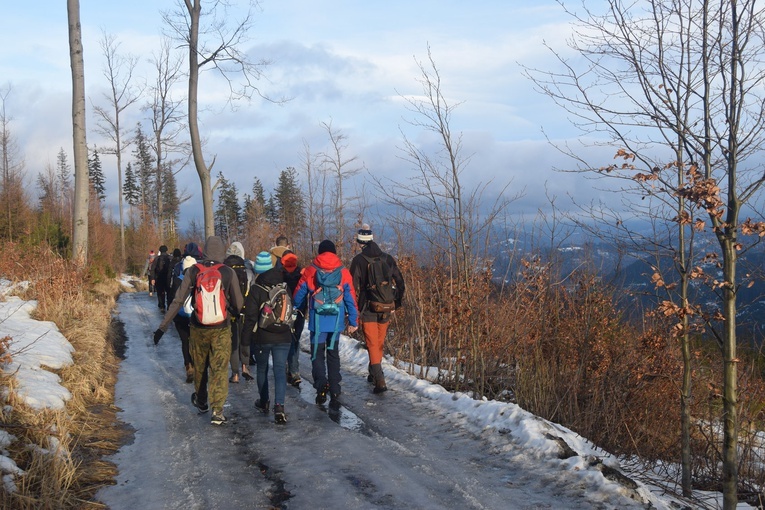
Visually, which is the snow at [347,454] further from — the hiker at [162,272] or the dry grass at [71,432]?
the hiker at [162,272]

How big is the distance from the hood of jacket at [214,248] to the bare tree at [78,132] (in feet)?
29.9

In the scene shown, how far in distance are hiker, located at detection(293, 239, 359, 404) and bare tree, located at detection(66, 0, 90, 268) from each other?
9493 millimetres

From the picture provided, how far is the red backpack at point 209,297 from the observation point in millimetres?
6672

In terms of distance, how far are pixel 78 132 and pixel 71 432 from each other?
10.6 metres

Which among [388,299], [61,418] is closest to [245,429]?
[61,418]

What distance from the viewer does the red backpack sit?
6.67 m

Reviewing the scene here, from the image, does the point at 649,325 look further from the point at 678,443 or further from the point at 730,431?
the point at 730,431

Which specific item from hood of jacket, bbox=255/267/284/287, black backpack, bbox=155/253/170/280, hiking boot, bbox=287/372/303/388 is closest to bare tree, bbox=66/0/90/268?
black backpack, bbox=155/253/170/280

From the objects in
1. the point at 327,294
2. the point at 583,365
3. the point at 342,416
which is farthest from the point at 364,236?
the point at 583,365

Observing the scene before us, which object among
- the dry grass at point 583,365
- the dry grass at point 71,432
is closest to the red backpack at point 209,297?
the dry grass at point 71,432

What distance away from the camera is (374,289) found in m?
8.08

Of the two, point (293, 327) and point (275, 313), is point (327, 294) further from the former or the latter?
point (293, 327)

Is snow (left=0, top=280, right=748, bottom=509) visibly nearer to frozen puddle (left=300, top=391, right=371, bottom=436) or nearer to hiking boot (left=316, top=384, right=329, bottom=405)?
frozen puddle (left=300, top=391, right=371, bottom=436)

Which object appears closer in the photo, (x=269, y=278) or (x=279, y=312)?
(x=279, y=312)
